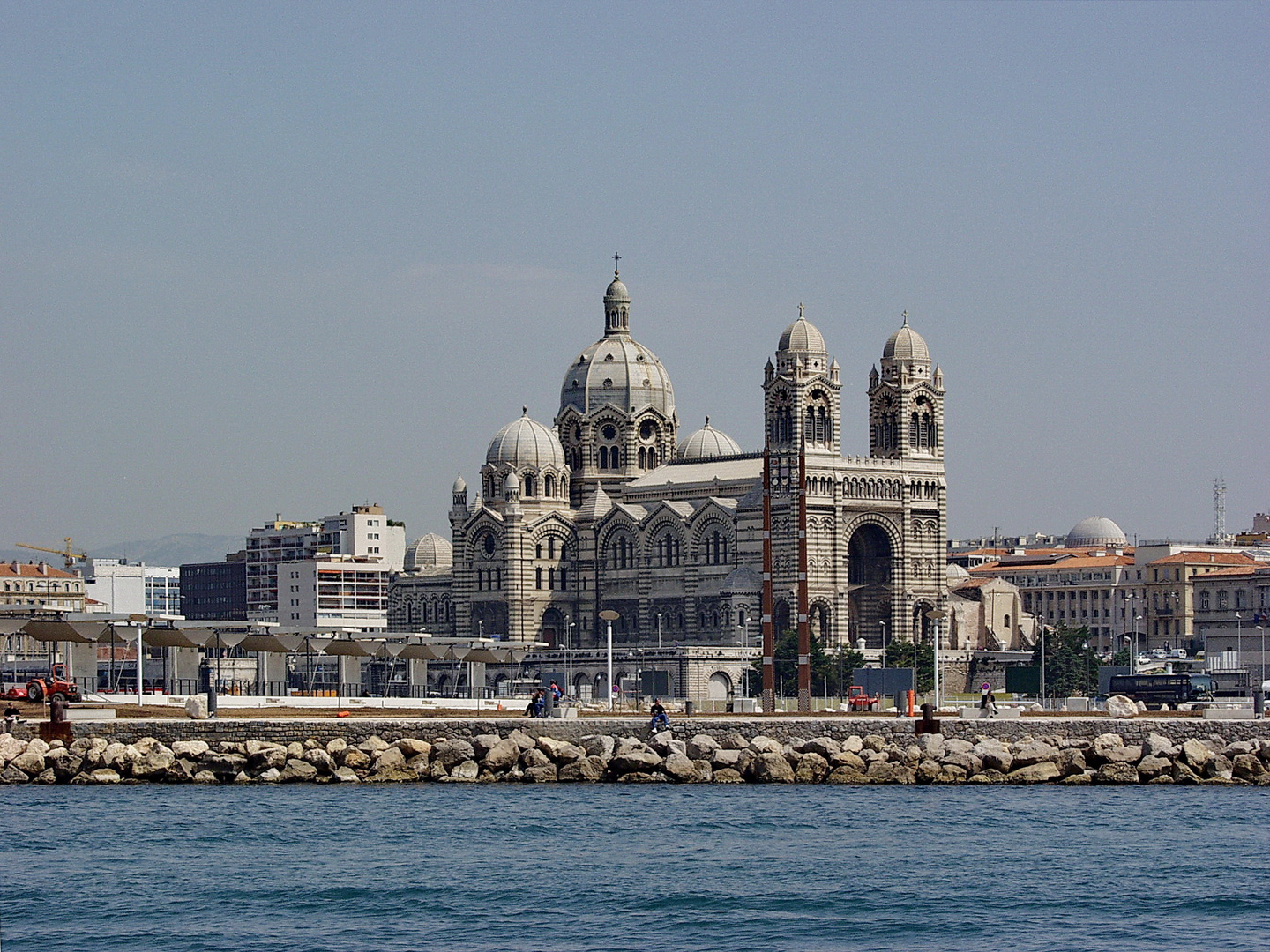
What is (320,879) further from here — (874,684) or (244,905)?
(874,684)

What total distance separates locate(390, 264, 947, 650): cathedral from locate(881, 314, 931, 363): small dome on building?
0.10 m

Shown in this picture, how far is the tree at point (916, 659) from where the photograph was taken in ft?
380

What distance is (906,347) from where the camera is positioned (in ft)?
421

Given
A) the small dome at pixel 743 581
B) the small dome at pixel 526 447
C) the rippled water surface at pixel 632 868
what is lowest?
the rippled water surface at pixel 632 868

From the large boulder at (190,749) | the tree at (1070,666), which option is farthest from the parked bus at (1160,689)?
the large boulder at (190,749)

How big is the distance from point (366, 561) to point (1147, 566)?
229 ft

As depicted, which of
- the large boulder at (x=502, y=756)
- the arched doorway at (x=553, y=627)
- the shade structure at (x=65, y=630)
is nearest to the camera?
the large boulder at (x=502, y=756)

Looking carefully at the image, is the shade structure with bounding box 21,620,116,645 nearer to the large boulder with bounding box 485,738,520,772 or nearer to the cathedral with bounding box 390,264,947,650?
the large boulder with bounding box 485,738,520,772

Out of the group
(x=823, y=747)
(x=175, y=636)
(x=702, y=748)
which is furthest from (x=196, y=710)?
(x=823, y=747)

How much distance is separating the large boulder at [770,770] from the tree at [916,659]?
59.0m

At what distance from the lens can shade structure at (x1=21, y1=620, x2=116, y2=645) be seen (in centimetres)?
6744

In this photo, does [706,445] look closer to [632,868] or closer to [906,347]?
[906,347]

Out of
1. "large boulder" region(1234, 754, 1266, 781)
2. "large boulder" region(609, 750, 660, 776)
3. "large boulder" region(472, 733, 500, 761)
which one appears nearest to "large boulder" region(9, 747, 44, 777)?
"large boulder" region(472, 733, 500, 761)

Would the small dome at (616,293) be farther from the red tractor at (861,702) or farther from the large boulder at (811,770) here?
the large boulder at (811,770)
